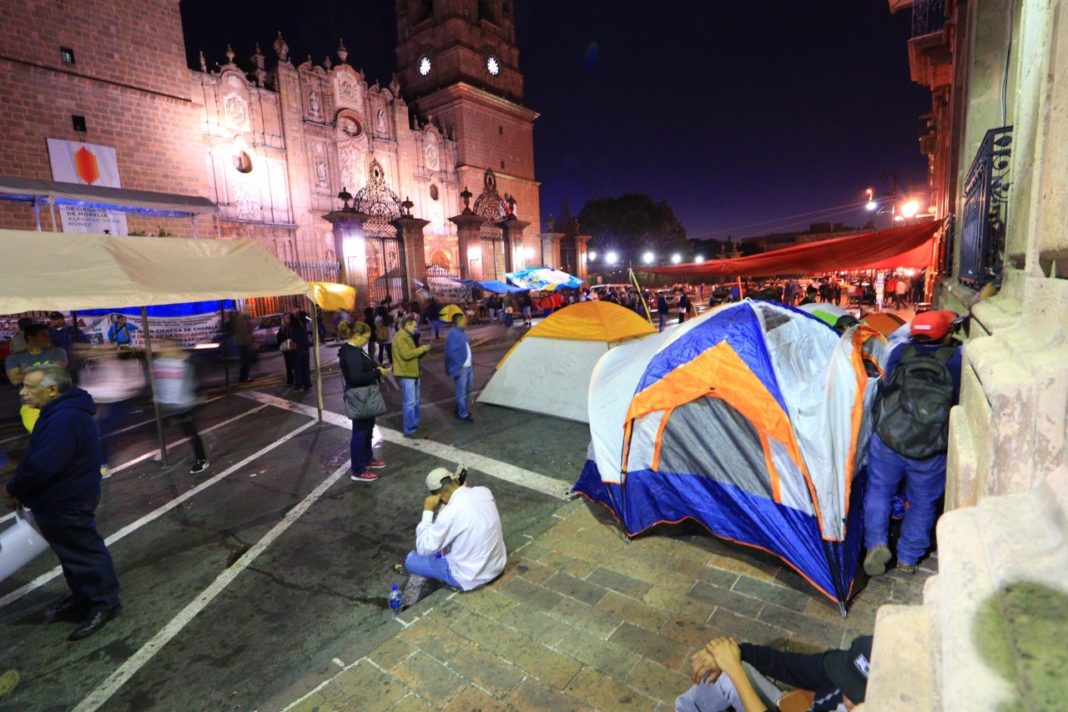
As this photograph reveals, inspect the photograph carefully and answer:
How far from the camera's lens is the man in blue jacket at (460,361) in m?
8.34

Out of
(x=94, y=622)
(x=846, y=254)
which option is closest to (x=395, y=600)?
(x=94, y=622)

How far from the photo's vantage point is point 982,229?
3990mm

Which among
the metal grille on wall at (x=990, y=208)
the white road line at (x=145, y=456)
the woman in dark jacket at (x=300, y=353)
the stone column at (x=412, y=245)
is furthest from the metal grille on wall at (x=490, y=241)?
the metal grille on wall at (x=990, y=208)

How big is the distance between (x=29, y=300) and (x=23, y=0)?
19.8 metres

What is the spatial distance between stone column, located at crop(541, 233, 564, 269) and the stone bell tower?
5.23 feet

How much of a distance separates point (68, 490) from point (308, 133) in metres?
25.2

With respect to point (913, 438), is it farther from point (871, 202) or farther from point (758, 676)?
point (871, 202)

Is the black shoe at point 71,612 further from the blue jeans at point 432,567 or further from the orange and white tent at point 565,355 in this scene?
the orange and white tent at point 565,355

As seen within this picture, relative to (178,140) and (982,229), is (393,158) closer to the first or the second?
(178,140)

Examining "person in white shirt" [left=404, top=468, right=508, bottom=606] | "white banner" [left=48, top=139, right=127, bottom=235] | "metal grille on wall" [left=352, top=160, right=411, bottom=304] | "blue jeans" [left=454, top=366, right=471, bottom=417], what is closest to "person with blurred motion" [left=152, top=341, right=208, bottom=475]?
"blue jeans" [left=454, top=366, right=471, bottom=417]

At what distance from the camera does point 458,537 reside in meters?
3.71

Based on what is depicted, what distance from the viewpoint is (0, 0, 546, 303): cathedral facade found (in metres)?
17.6

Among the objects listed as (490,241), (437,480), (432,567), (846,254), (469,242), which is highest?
(490,241)

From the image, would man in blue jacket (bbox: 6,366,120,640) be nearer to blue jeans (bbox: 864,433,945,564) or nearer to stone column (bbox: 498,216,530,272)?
blue jeans (bbox: 864,433,945,564)
